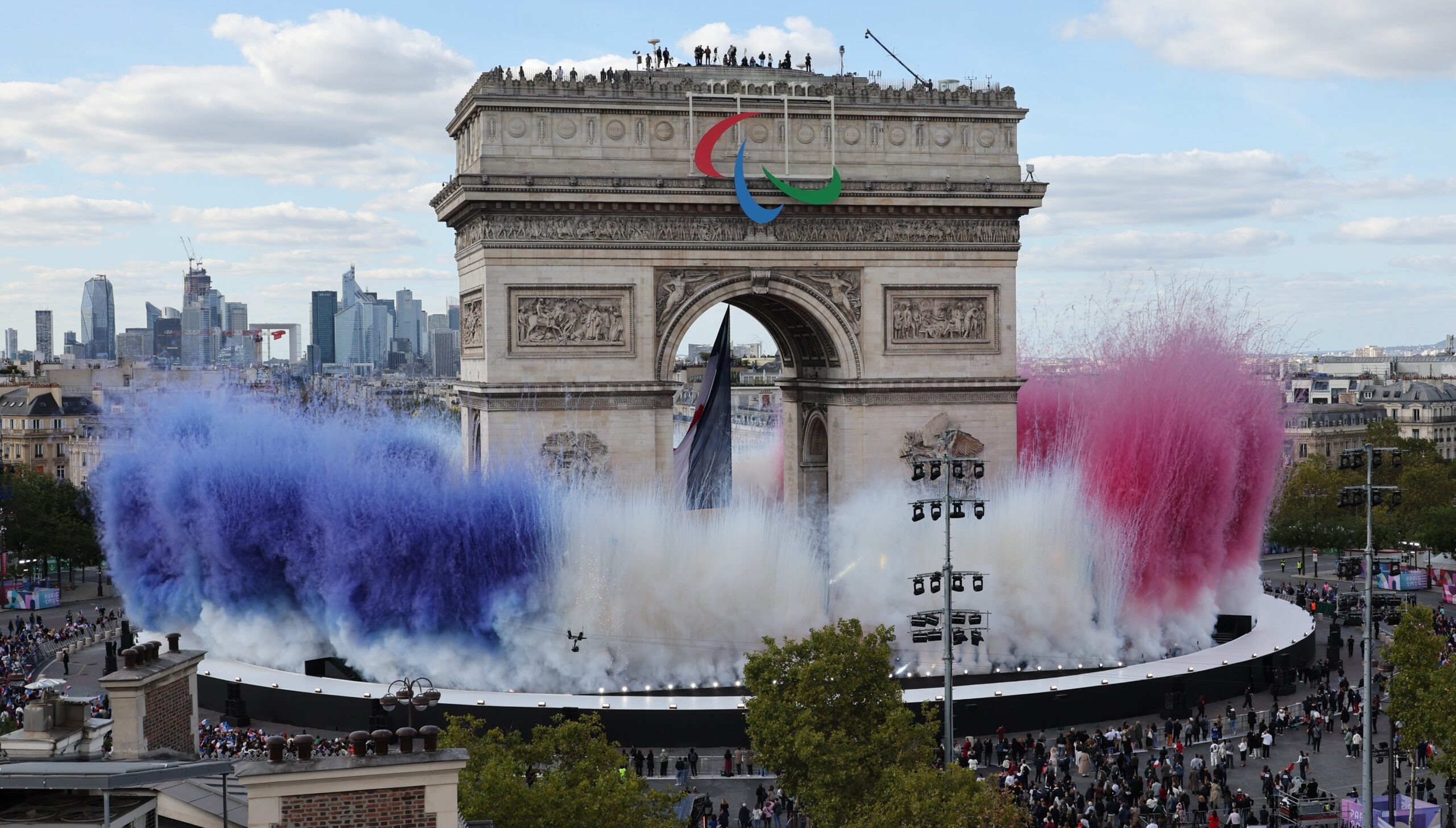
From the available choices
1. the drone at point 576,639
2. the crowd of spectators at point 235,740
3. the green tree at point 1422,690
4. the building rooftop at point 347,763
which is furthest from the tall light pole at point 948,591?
the building rooftop at point 347,763

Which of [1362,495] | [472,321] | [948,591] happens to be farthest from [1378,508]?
[948,591]

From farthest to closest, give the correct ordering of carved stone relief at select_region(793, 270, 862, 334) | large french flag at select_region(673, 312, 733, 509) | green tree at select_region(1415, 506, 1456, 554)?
green tree at select_region(1415, 506, 1456, 554)
large french flag at select_region(673, 312, 733, 509)
carved stone relief at select_region(793, 270, 862, 334)

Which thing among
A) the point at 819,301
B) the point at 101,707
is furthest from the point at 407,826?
the point at 819,301

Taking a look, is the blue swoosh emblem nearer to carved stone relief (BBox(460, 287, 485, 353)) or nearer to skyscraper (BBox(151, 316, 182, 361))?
carved stone relief (BBox(460, 287, 485, 353))

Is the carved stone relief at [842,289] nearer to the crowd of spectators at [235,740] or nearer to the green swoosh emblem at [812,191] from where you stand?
the green swoosh emblem at [812,191]

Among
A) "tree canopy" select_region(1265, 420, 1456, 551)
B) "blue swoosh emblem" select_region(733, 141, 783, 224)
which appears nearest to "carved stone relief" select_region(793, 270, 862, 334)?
"blue swoosh emblem" select_region(733, 141, 783, 224)

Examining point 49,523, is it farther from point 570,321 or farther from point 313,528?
point 570,321
